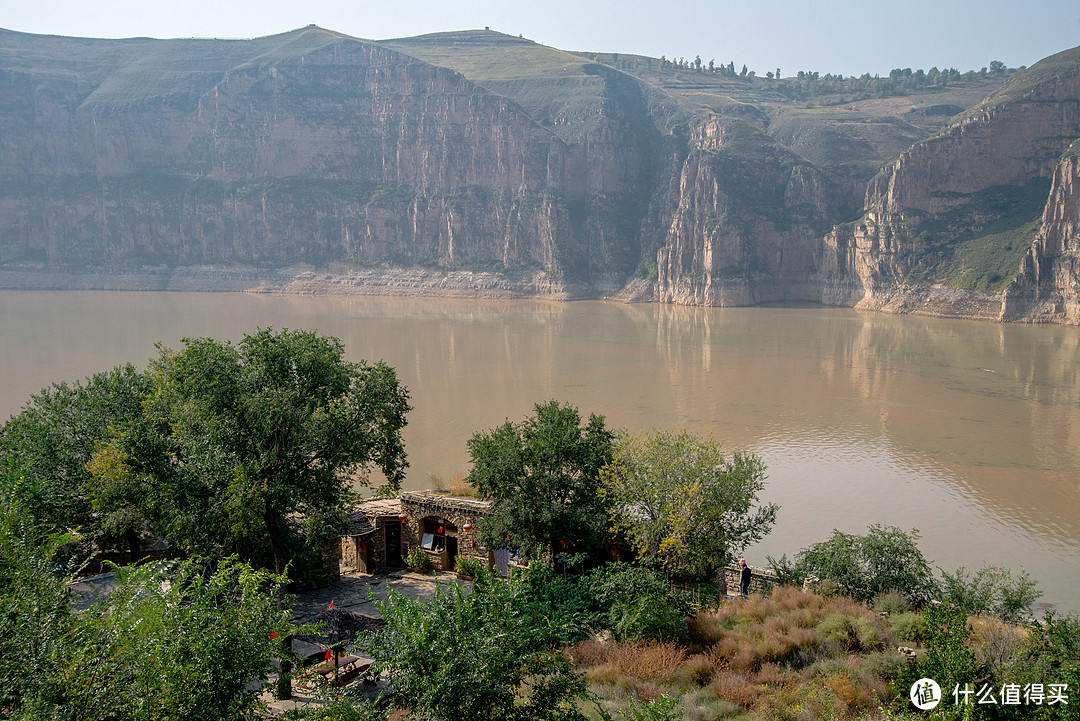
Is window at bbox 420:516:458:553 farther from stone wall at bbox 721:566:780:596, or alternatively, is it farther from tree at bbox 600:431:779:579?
stone wall at bbox 721:566:780:596

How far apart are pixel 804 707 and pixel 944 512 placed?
2000 centimetres

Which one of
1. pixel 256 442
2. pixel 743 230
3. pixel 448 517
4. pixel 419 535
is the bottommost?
pixel 419 535

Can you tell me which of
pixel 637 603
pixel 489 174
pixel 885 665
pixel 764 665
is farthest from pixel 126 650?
pixel 489 174

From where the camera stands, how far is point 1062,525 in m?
26.4

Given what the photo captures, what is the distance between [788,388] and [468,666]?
4409cm

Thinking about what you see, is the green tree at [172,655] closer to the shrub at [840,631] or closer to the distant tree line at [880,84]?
the shrub at [840,631]

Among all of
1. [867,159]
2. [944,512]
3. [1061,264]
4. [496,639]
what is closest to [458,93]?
[867,159]

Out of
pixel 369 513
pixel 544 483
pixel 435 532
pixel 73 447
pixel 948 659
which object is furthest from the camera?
pixel 369 513

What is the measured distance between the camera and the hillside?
97875 millimetres

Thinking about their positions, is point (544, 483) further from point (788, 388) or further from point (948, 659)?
point (788, 388)

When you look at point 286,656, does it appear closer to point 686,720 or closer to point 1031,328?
point 686,720

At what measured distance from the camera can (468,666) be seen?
9.18 m

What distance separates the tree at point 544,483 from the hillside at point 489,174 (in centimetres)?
8653

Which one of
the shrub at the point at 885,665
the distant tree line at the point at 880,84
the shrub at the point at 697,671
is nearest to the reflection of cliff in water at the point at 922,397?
the shrub at the point at 885,665
